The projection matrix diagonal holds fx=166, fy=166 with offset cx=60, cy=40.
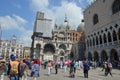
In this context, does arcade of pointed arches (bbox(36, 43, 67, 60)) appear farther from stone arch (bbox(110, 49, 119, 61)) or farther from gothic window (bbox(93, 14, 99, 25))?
stone arch (bbox(110, 49, 119, 61))

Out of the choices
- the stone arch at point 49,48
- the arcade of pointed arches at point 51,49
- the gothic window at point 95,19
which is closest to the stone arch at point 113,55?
the gothic window at point 95,19

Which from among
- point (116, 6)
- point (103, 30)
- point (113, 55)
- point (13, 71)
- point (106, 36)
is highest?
point (116, 6)

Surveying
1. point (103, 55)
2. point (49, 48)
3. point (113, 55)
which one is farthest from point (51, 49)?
point (113, 55)

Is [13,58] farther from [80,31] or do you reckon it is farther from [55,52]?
[80,31]

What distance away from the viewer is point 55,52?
199 ft

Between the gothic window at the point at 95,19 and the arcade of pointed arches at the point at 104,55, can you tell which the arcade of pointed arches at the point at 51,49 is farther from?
the gothic window at the point at 95,19

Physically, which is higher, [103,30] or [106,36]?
[103,30]

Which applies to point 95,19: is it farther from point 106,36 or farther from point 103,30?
point 106,36

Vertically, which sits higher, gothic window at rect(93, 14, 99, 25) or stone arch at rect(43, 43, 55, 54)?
gothic window at rect(93, 14, 99, 25)

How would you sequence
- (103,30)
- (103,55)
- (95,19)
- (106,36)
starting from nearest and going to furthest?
(106,36) → (103,30) → (103,55) → (95,19)

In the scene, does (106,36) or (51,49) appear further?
(51,49)

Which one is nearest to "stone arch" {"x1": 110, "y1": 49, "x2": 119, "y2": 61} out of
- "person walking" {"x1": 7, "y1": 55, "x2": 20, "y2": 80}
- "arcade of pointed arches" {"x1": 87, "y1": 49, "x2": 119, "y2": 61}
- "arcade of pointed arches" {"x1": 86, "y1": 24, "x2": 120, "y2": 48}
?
"arcade of pointed arches" {"x1": 87, "y1": 49, "x2": 119, "y2": 61}

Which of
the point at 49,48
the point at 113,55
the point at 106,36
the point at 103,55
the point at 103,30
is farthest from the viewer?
the point at 49,48

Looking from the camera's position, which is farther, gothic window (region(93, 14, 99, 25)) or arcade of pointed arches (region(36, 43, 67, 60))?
arcade of pointed arches (region(36, 43, 67, 60))
